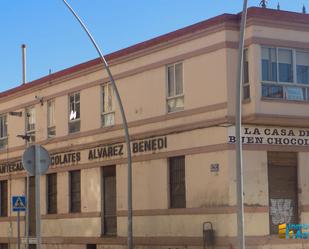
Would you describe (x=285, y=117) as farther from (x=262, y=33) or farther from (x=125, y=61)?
(x=125, y=61)

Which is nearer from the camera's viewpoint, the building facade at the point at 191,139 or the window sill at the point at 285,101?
the window sill at the point at 285,101

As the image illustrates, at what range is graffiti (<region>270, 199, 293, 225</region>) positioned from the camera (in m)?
21.9

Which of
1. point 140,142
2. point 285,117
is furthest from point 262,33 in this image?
point 140,142

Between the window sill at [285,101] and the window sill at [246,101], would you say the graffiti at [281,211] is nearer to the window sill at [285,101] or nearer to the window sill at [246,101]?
the window sill at [285,101]

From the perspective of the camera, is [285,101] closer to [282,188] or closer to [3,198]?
[282,188]

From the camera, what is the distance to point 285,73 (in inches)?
866

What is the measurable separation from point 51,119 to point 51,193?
3172 millimetres

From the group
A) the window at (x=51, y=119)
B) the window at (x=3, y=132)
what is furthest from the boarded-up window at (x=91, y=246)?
the window at (x=3, y=132)

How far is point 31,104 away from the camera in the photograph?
32.4 m

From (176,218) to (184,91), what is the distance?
412 centimetres

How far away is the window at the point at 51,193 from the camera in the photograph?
30.4m

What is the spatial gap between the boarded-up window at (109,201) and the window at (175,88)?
4.21m

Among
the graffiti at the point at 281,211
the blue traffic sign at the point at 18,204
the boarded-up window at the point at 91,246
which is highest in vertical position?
the blue traffic sign at the point at 18,204

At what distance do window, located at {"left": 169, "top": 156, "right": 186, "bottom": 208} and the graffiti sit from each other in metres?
2.95
